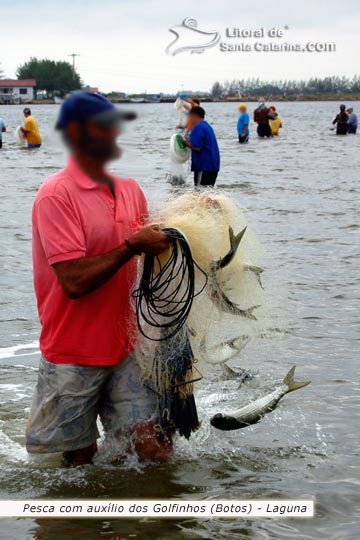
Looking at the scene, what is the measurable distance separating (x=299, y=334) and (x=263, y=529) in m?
3.64

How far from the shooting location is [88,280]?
4.04 m

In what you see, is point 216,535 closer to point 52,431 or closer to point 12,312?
point 52,431

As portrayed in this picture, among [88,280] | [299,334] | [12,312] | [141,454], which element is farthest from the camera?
[12,312]

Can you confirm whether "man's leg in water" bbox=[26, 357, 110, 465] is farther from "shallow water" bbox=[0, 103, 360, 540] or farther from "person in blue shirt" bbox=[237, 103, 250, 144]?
"person in blue shirt" bbox=[237, 103, 250, 144]

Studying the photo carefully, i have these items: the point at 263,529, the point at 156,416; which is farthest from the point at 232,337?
the point at 263,529

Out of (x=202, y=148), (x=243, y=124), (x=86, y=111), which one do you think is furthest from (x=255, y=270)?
(x=243, y=124)

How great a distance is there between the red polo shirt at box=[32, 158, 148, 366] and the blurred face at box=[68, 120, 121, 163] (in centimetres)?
10

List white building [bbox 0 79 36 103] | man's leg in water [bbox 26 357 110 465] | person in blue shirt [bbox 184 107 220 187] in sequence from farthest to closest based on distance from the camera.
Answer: white building [bbox 0 79 36 103]
person in blue shirt [bbox 184 107 220 187]
man's leg in water [bbox 26 357 110 465]

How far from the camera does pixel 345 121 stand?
4091 centimetres

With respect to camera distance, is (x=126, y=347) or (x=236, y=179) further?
(x=236, y=179)

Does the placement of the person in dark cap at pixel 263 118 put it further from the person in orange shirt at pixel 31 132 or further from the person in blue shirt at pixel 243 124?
the person in orange shirt at pixel 31 132

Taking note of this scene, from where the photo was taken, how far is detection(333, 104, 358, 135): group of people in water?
134 ft

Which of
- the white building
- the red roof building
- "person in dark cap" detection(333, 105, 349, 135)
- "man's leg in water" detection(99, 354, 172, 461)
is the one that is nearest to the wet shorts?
"man's leg in water" detection(99, 354, 172, 461)

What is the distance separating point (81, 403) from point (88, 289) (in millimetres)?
601
